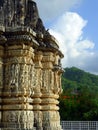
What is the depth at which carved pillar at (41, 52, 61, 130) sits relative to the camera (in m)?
12.0

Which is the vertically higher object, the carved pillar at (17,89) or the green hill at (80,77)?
the green hill at (80,77)

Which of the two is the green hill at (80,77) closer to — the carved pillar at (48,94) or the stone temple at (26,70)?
the carved pillar at (48,94)

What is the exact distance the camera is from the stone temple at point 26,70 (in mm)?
10305

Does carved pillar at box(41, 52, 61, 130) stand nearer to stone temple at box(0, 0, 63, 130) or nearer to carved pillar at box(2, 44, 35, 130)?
stone temple at box(0, 0, 63, 130)

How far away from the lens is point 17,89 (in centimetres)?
1028

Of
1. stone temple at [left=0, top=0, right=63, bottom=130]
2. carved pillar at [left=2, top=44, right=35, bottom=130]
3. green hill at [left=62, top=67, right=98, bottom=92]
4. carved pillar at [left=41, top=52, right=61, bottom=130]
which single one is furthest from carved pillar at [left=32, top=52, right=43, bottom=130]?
green hill at [left=62, top=67, right=98, bottom=92]

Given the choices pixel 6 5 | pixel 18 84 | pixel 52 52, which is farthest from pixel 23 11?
pixel 18 84

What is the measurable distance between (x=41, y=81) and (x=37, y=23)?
7.54 ft

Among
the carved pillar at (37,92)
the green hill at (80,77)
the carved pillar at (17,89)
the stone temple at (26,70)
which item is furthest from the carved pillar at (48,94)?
the green hill at (80,77)

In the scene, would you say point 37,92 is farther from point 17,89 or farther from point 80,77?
point 80,77

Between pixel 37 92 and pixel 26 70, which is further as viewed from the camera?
pixel 37 92

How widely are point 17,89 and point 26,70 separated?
2.21 ft

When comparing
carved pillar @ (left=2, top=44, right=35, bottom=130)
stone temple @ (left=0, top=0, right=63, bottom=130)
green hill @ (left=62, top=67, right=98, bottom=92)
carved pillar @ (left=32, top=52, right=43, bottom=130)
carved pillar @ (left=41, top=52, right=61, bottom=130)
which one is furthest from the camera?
green hill @ (left=62, top=67, right=98, bottom=92)

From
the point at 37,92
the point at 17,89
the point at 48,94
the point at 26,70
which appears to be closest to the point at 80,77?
the point at 48,94
